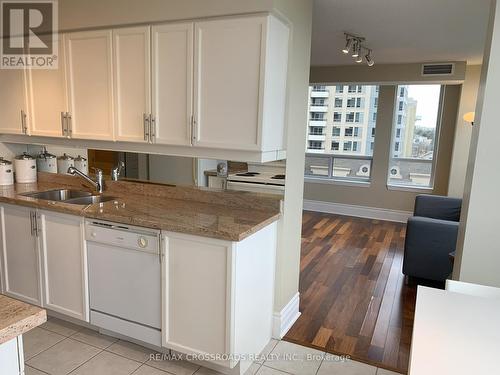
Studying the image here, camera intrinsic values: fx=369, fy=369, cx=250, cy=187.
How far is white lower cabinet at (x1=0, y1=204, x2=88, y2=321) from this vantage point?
2.57 metres

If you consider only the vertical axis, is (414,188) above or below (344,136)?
below

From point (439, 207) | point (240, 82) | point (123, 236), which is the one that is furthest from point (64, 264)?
point (439, 207)

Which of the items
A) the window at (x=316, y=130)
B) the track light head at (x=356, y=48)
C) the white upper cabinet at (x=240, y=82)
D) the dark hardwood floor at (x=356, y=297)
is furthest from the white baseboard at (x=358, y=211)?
the white upper cabinet at (x=240, y=82)

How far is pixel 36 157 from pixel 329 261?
10.9 feet

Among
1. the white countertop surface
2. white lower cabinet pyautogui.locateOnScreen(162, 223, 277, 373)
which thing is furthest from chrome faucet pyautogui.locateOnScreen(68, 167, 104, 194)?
the white countertop surface

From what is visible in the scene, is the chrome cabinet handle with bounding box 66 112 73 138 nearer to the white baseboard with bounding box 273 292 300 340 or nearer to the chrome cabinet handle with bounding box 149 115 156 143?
the chrome cabinet handle with bounding box 149 115 156 143

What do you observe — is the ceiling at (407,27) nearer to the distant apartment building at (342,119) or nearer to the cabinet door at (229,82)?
the cabinet door at (229,82)

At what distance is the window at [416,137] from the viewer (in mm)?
6004

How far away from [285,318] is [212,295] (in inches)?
35.9

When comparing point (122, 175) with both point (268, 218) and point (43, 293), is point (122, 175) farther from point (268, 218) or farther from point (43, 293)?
point (268, 218)

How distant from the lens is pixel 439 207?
14.8 ft

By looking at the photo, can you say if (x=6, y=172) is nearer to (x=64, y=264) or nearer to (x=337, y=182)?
(x=64, y=264)

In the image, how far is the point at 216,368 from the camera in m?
2.33

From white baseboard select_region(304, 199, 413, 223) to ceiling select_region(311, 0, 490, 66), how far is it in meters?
2.55
